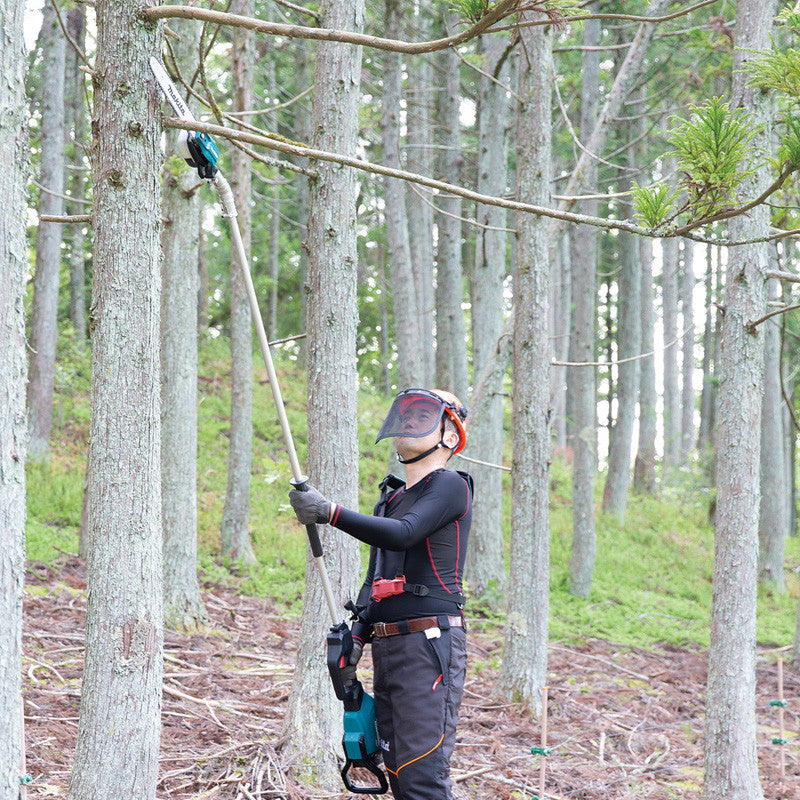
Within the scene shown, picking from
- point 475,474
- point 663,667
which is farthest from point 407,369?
point 663,667

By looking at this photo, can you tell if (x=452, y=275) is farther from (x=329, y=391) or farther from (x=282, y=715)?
(x=282, y=715)

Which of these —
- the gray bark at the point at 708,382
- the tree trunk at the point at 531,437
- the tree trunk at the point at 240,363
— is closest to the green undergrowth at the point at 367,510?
the tree trunk at the point at 240,363

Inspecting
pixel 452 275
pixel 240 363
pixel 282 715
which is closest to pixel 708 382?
pixel 452 275

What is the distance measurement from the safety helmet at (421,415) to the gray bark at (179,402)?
4183mm

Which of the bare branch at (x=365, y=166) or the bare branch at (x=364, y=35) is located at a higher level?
the bare branch at (x=364, y=35)

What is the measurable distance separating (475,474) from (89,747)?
26.7 ft

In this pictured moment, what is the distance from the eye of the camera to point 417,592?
3.34m

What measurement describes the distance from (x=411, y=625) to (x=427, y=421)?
0.88 m

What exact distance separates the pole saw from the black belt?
150mm

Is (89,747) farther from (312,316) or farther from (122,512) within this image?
(312,316)

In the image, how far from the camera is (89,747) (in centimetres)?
310

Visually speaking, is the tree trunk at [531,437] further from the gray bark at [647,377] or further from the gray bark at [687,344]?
the gray bark at [687,344]

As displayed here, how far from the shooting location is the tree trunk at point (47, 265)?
1123 cm

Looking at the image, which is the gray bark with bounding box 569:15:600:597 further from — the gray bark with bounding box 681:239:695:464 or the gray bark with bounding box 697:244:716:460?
the gray bark with bounding box 697:244:716:460
